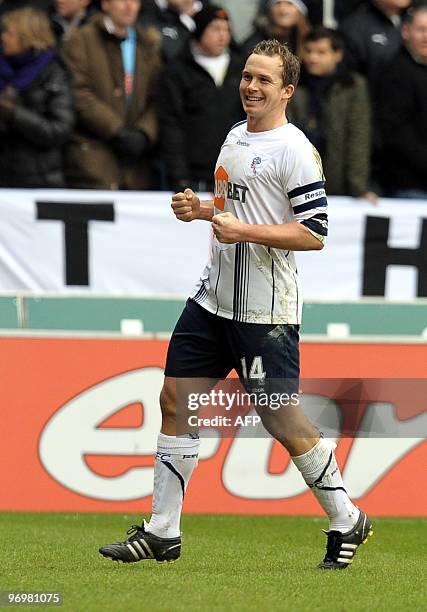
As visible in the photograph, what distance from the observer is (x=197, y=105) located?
1120 cm

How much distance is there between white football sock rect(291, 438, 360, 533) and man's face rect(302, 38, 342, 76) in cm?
566

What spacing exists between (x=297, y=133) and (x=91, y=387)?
3.08 m

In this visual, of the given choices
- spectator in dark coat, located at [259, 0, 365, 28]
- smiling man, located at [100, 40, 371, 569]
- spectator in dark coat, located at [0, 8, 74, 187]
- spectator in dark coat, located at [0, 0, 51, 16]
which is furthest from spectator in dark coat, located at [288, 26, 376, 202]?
smiling man, located at [100, 40, 371, 569]

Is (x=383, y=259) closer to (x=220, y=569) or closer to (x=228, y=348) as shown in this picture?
(x=228, y=348)

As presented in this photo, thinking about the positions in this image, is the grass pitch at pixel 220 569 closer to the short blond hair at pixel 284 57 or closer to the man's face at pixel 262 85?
the man's face at pixel 262 85

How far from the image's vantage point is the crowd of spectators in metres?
11.0

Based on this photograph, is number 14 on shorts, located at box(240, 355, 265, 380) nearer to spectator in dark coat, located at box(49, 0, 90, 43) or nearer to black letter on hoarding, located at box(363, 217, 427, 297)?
black letter on hoarding, located at box(363, 217, 427, 297)

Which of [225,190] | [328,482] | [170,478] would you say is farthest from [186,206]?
[328,482]

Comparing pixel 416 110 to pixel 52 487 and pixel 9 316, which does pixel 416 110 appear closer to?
pixel 9 316

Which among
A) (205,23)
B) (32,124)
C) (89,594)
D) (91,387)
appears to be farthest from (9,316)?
(89,594)

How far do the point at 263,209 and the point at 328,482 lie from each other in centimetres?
131

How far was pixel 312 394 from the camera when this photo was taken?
8.55 m

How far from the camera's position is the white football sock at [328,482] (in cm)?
615

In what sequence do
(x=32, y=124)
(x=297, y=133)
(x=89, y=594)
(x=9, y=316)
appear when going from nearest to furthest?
(x=89, y=594) → (x=297, y=133) → (x=9, y=316) → (x=32, y=124)
